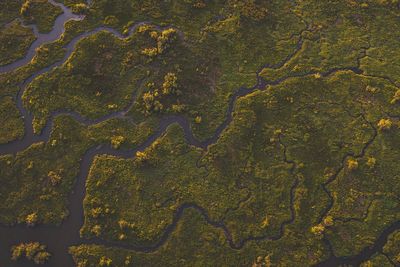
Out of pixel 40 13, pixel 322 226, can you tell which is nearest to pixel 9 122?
pixel 40 13

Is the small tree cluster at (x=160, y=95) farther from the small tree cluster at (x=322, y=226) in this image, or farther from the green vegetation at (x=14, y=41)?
the small tree cluster at (x=322, y=226)

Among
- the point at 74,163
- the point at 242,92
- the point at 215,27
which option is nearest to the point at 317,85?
the point at 242,92

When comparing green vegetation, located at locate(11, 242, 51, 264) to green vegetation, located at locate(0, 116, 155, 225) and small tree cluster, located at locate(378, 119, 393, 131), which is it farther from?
small tree cluster, located at locate(378, 119, 393, 131)

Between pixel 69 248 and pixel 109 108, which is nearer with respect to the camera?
pixel 69 248

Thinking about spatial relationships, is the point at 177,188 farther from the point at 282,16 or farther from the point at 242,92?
the point at 282,16

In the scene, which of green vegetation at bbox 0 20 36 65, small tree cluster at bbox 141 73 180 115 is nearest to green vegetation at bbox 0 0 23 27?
green vegetation at bbox 0 20 36 65

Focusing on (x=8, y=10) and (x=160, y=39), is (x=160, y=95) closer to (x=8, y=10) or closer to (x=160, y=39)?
(x=160, y=39)
